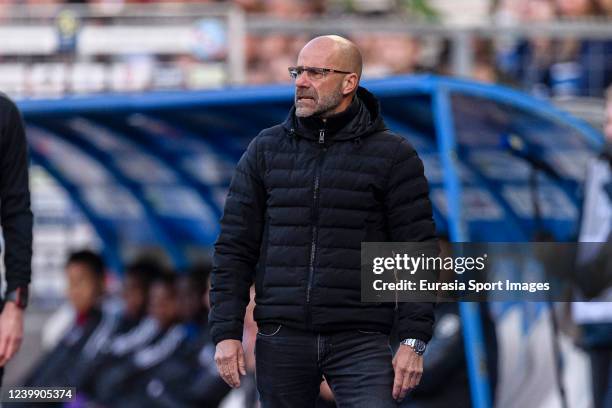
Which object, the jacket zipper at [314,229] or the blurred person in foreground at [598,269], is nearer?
the jacket zipper at [314,229]

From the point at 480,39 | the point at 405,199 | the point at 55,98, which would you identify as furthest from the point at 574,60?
the point at 405,199

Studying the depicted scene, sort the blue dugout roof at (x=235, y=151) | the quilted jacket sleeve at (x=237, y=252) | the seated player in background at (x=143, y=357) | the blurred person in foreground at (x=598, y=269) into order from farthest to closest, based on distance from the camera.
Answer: the seated player in background at (x=143, y=357) < the blue dugout roof at (x=235, y=151) < the blurred person in foreground at (x=598, y=269) < the quilted jacket sleeve at (x=237, y=252)

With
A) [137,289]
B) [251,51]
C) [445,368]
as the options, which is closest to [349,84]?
[445,368]

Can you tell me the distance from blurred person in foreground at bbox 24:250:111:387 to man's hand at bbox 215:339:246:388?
5.37 meters

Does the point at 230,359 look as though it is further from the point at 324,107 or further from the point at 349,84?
the point at 349,84

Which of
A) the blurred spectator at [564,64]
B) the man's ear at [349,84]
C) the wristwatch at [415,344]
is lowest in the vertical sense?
the wristwatch at [415,344]

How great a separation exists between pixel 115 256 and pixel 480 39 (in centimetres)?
335

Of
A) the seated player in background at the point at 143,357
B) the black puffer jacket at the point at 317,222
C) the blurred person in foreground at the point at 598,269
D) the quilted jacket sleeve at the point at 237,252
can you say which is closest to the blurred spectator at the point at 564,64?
the blurred person in foreground at the point at 598,269

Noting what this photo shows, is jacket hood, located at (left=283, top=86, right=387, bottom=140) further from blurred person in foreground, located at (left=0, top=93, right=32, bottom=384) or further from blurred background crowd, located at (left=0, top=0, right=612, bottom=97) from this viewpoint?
blurred background crowd, located at (left=0, top=0, right=612, bottom=97)

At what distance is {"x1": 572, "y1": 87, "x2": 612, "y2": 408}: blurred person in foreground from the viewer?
25.1 ft

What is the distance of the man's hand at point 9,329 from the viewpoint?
6.25 metres

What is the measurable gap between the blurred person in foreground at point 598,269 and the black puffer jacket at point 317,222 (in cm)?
219

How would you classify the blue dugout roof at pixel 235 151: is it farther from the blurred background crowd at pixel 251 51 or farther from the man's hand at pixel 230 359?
the man's hand at pixel 230 359

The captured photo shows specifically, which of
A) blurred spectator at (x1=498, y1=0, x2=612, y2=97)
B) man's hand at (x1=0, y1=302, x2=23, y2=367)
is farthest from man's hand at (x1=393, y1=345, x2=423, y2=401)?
blurred spectator at (x1=498, y1=0, x2=612, y2=97)
